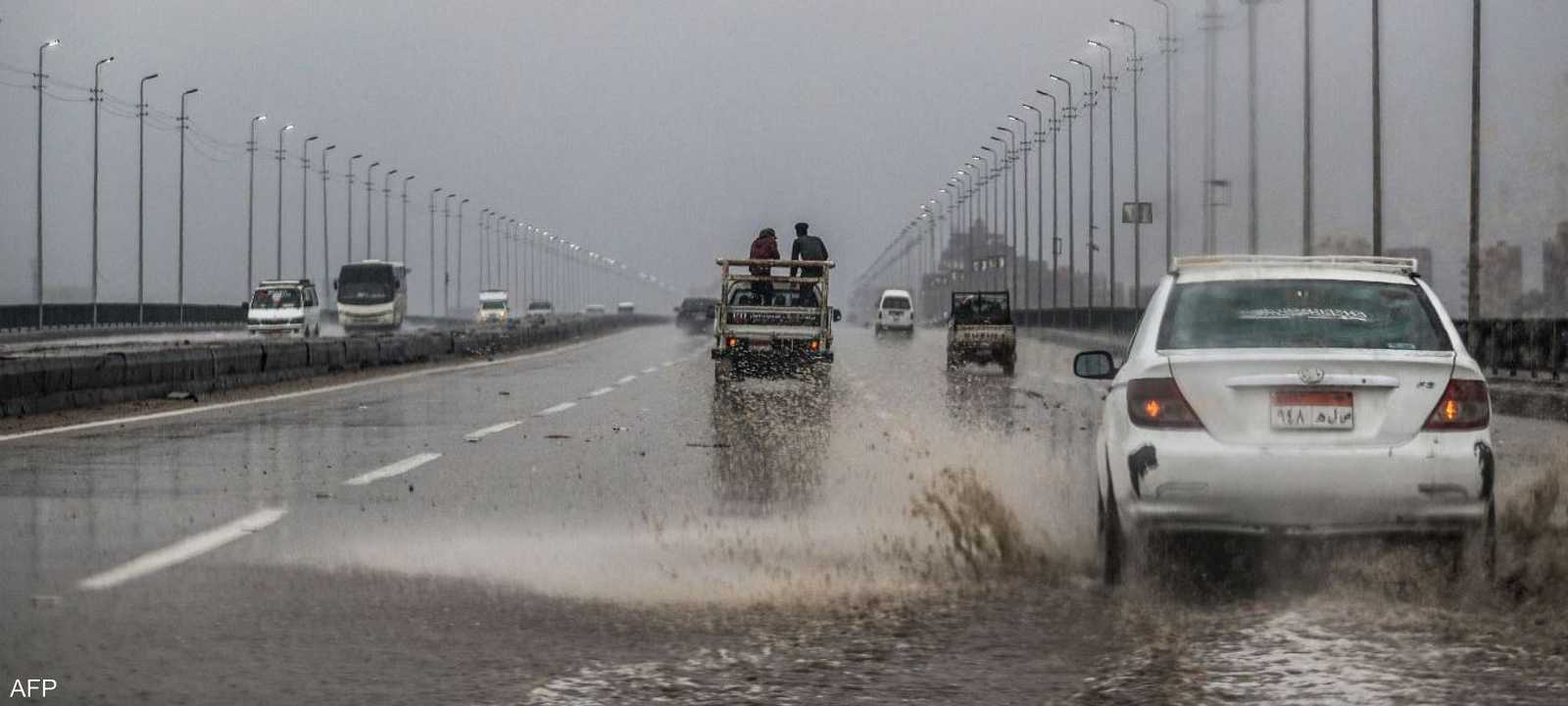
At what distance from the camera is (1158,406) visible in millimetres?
8219

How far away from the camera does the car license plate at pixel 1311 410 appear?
799cm

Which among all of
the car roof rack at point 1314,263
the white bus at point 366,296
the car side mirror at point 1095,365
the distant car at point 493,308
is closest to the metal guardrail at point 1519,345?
the car side mirror at point 1095,365

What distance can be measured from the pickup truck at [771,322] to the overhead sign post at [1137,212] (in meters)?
41.5

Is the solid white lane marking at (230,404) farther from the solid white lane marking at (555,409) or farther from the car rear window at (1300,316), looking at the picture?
the car rear window at (1300,316)

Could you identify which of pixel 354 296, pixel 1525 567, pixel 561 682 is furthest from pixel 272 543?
pixel 354 296

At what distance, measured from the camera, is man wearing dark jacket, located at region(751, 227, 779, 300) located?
30.0 m

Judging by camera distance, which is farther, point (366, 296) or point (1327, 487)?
point (366, 296)

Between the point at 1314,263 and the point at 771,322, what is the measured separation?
20451 millimetres

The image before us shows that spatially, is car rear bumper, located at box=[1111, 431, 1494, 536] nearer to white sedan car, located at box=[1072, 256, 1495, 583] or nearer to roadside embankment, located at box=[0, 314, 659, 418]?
white sedan car, located at box=[1072, 256, 1495, 583]

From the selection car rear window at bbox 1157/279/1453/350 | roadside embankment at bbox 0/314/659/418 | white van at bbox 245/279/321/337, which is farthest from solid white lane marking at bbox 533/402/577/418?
white van at bbox 245/279/321/337

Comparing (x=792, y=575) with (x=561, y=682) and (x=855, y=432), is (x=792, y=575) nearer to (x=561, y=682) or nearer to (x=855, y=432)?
(x=561, y=682)

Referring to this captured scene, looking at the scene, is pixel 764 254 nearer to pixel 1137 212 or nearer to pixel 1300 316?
pixel 1300 316

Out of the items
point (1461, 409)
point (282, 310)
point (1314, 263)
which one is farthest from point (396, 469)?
point (282, 310)

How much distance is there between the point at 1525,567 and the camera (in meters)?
8.71
